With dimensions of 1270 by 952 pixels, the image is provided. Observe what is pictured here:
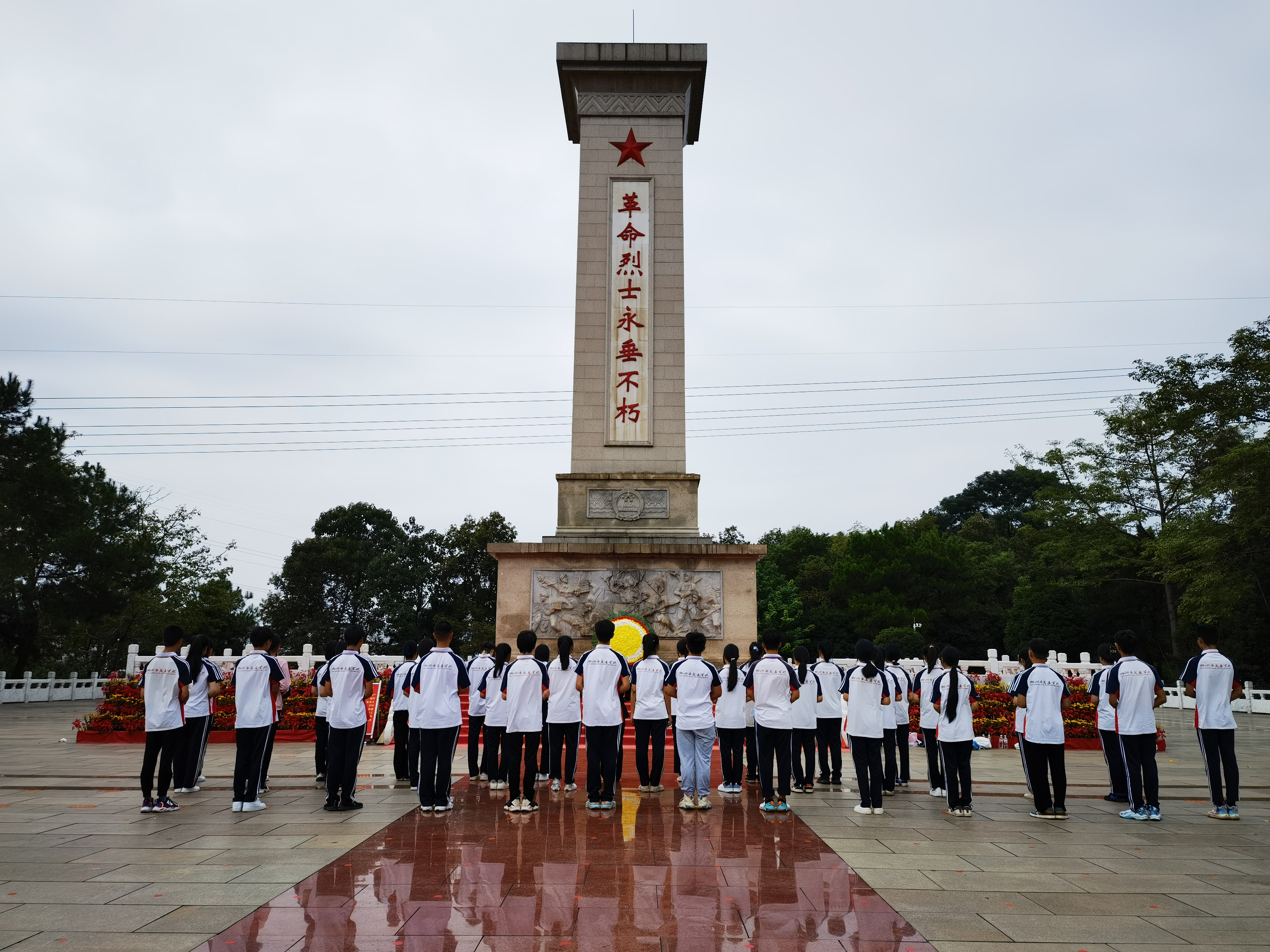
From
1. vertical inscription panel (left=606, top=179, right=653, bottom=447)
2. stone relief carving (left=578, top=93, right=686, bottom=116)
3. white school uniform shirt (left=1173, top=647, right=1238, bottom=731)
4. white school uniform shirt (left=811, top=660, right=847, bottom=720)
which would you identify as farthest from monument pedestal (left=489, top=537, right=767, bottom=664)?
stone relief carving (left=578, top=93, right=686, bottom=116)

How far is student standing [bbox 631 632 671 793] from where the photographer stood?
8047mm

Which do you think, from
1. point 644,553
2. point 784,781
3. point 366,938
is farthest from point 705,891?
point 644,553

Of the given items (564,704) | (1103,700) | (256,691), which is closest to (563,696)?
(564,704)

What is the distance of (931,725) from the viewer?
866 centimetres

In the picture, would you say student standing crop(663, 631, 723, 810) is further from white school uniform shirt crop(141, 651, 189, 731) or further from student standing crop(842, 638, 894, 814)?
white school uniform shirt crop(141, 651, 189, 731)

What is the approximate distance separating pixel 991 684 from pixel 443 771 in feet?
31.1

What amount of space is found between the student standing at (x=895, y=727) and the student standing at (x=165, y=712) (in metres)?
6.47

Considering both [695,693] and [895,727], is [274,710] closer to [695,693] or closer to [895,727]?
[695,693]

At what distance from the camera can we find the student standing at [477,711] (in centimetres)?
900

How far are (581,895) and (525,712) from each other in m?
3.03

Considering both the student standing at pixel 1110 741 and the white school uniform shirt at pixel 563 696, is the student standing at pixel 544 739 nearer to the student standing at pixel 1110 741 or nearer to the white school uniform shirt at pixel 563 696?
the white school uniform shirt at pixel 563 696

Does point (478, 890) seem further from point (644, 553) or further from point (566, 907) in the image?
point (644, 553)

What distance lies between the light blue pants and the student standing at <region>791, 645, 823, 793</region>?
914 mm

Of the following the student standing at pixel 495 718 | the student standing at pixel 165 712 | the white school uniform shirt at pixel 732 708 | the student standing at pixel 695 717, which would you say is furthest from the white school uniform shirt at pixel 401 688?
the white school uniform shirt at pixel 732 708
